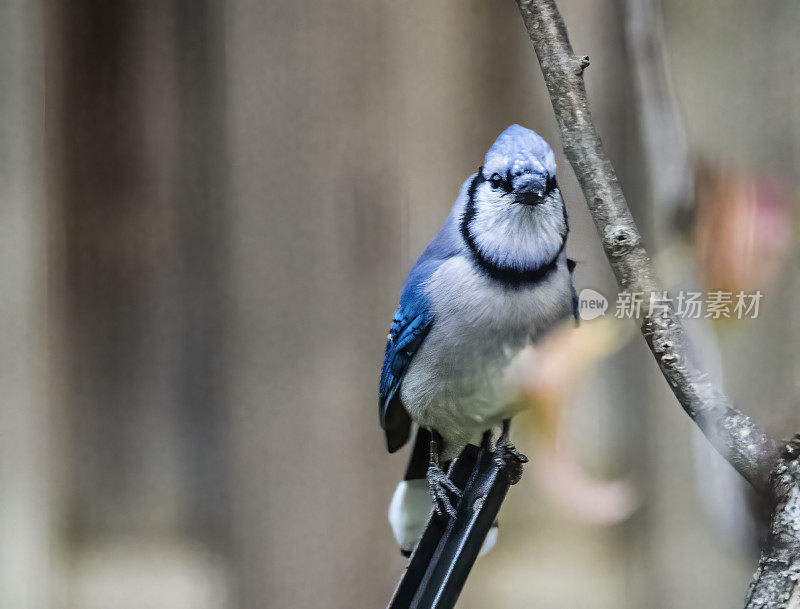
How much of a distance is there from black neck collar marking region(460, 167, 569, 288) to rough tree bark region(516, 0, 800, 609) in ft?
0.14

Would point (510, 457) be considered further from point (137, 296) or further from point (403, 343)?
point (137, 296)

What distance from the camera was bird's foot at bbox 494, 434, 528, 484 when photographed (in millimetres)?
657

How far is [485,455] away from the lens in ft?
2.18

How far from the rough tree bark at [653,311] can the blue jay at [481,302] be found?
33 millimetres

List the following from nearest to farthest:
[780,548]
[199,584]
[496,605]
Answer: [780,548] → [496,605] → [199,584]

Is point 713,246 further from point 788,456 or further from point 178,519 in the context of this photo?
point 178,519

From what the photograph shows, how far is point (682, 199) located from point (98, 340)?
2.34 feet

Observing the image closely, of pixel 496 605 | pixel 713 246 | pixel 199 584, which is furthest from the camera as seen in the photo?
pixel 199 584

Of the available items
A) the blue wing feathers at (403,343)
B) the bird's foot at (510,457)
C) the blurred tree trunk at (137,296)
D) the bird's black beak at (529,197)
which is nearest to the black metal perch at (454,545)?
the bird's foot at (510,457)

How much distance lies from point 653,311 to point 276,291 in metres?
0.50

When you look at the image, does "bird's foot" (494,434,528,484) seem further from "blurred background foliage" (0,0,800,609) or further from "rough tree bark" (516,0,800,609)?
"rough tree bark" (516,0,800,609)

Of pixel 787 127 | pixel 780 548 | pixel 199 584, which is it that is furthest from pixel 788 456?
pixel 199 584

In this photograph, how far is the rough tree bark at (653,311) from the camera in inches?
20.8

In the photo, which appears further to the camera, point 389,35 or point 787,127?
point 389,35
